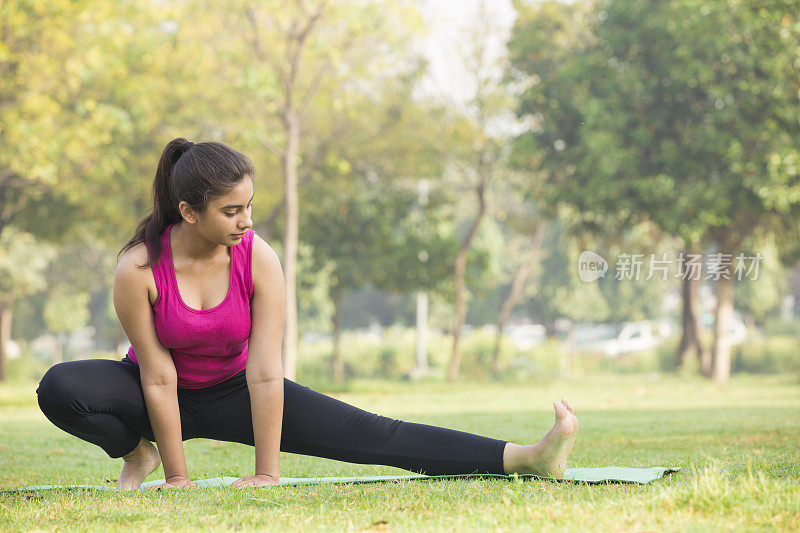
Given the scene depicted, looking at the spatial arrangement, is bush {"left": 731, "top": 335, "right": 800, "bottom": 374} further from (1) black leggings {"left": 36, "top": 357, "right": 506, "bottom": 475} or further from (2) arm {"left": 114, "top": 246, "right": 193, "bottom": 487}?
(2) arm {"left": 114, "top": 246, "right": 193, "bottom": 487}

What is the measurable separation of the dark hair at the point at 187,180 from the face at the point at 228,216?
3 cm

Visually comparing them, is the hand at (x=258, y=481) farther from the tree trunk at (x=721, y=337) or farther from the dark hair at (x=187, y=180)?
the tree trunk at (x=721, y=337)

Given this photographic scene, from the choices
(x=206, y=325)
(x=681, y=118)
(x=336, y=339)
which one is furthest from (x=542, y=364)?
(x=206, y=325)

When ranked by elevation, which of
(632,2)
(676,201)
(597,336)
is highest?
(632,2)

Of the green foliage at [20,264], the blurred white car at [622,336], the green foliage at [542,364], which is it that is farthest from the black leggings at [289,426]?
the blurred white car at [622,336]

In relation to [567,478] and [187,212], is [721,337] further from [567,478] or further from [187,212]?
[187,212]

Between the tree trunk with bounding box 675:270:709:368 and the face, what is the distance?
19.7 metres

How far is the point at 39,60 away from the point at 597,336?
1524 inches

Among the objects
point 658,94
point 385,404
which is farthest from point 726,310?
point 385,404

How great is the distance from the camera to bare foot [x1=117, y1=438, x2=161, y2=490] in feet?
14.1

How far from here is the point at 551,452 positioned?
397 centimetres

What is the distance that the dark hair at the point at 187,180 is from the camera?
373 centimetres

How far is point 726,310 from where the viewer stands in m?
19.6

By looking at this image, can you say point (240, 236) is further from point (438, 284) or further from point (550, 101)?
point (438, 284)
